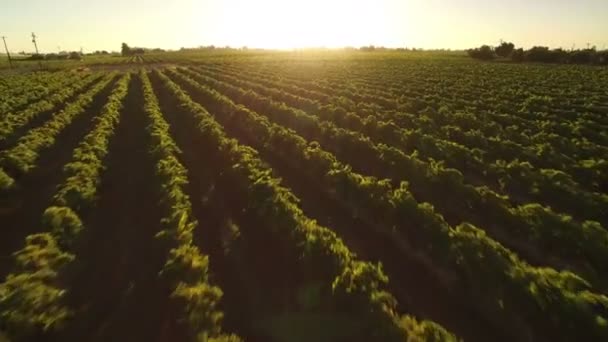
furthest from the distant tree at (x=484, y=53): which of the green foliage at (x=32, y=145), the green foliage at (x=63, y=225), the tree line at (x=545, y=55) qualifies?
the green foliage at (x=63, y=225)

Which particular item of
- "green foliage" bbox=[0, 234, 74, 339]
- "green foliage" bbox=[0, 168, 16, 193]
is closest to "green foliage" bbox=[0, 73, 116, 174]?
"green foliage" bbox=[0, 168, 16, 193]

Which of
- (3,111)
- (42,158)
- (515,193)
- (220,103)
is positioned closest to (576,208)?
(515,193)

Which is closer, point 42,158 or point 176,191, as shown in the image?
point 176,191

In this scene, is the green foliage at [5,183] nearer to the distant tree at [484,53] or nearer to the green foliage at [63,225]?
the green foliage at [63,225]

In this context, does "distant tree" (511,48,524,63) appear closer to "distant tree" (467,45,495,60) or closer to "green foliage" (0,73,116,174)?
"distant tree" (467,45,495,60)

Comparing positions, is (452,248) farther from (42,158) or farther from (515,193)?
(42,158)

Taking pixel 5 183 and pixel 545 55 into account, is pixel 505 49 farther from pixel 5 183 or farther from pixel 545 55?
pixel 5 183

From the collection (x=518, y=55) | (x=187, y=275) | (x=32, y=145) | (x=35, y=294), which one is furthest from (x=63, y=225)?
(x=518, y=55)
